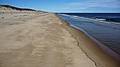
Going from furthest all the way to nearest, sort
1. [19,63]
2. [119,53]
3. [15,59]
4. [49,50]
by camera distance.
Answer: [119,53] < [49,50] < [15,59] < [19,63]

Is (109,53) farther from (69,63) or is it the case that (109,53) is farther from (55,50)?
(69,63)

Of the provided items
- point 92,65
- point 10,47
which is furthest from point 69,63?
point 10,47

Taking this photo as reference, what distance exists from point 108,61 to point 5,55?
14.9 ft

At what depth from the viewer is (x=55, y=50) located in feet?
36.2

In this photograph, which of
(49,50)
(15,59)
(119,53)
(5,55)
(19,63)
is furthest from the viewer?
(119,53)

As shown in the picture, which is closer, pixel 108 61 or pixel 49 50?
pixel 108 61

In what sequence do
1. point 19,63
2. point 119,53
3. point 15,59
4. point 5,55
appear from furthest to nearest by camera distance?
point 119,53 → point 5,55 → point 15,59 → point 19,63

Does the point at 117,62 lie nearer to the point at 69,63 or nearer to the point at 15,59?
the point at 69,63

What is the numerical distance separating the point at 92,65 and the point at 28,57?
8.70 feet

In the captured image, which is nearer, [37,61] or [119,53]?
[37,61]

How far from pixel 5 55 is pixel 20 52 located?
31.0 inches

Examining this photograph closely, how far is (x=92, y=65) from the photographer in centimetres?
868

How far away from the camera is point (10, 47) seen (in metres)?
11.4

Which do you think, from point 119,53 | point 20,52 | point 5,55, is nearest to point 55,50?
point 20,52
